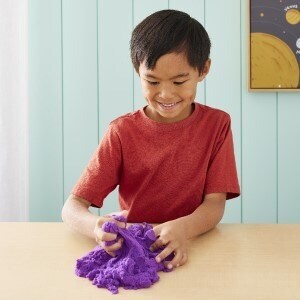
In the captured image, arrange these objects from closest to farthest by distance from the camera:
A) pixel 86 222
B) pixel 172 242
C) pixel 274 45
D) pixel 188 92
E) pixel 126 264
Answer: pixel 126 264, pixel 172 242, pixel 86 222, pixel 188 92, pixel 274 45

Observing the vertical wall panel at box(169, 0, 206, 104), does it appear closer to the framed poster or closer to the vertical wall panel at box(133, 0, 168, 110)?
the vertical wall panel at box(133, 0, 168, 110)

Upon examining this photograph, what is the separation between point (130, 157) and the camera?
130cm

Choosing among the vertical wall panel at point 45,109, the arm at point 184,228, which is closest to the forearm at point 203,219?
the arm at point 184,228

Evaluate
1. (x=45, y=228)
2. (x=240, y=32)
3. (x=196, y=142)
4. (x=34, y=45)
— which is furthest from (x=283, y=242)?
(x=34, y=45)

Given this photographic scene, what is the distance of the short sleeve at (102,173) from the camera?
125 cm

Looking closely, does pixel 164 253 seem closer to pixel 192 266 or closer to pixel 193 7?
pixel 192 266

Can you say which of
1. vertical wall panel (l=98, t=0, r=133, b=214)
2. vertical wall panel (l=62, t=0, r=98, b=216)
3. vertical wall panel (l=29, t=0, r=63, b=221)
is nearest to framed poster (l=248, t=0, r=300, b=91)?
vertical wall panel (l=98, t=0, r=133, b=214)

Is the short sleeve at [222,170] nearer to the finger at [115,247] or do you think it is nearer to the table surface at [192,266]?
the table surface at [192,266]

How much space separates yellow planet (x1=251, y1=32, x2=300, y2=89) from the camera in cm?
221

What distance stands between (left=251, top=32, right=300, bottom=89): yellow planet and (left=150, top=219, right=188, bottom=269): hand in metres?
1.29

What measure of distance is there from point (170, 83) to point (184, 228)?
295 mm

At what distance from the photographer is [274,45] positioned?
2213 millimetres

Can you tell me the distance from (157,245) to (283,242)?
0.23m

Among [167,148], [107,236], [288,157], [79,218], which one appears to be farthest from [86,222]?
[288,157]
